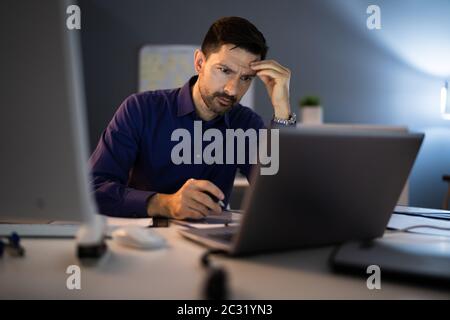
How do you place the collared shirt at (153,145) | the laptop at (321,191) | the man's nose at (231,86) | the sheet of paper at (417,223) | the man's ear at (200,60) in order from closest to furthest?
1. the laptop at (321,191)
2. the sheet of paper at (417,223)
3. the collared shirt at (153,145)
4. the man's nose at (231,86)
5. the man's ear at (200,60)

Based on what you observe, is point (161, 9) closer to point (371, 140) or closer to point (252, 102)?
point (252, 102)

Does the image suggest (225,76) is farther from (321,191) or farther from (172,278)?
(172,278)

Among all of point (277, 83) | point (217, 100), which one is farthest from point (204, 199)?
point (277, 83)

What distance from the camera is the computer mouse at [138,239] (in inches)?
31.1

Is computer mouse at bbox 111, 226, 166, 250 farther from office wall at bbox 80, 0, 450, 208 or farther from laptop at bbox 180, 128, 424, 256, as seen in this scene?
office wall at bbox 80, 0, 450, 208

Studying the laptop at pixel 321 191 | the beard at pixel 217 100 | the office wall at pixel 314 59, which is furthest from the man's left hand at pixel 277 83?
the office wall at pixel 314 59

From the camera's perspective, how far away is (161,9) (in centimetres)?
373

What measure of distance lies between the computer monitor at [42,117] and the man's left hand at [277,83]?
46.6 inches

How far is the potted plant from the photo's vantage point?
3455mm

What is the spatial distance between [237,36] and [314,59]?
2285 mm

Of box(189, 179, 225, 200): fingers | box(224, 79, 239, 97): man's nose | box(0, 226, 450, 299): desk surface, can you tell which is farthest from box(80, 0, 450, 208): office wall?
box(0, 226, 450, 299): desk surface

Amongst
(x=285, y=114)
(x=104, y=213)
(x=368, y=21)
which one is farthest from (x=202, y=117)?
(x=368, y=21)

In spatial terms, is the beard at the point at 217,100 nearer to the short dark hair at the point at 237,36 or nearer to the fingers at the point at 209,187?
the short dark hair at the point at 237,36

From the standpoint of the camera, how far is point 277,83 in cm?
175
